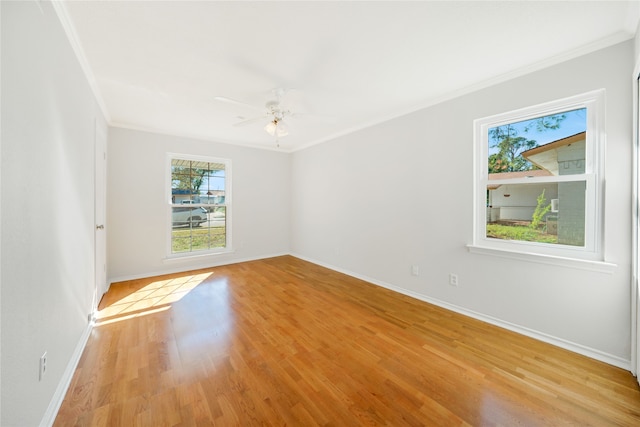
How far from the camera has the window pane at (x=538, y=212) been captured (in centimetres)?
211

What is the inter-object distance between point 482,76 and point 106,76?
12.4 feet

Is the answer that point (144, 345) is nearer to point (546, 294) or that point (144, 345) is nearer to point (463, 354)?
point (463, 354)

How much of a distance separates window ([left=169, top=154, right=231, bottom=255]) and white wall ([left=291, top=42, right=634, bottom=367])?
6.45ft

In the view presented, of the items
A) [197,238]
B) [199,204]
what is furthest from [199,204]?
[197,238]

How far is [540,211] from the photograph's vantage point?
91.7 inches

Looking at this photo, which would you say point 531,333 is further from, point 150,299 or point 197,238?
point 197,238

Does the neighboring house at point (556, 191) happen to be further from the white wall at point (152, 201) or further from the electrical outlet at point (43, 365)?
the white wall at point (152, 201)

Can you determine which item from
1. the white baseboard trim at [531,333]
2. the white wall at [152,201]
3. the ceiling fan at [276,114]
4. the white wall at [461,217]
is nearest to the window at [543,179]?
the white wall at [461,217]

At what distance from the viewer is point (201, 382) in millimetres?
1690

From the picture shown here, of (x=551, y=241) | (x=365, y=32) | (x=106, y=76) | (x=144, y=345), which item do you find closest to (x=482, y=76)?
(x=365, y=32)

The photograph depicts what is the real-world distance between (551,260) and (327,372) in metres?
2.17

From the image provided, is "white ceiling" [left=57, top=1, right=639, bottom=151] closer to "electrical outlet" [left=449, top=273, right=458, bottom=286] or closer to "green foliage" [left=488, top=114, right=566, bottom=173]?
"green foliage" [left=488, top=114, right=566, bottom=173]

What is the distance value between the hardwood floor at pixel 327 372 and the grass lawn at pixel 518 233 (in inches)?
36.8

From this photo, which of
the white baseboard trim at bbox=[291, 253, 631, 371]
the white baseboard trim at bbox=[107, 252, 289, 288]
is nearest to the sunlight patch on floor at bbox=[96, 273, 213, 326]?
the white baseboard trim at bbox=[107, 252, 289, 288]
